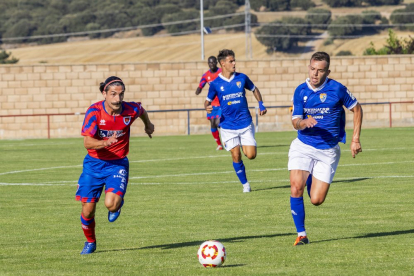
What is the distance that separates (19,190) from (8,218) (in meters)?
4.23

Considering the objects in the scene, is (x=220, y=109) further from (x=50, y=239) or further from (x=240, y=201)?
(x=50, y=239)

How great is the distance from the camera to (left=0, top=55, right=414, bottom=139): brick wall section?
39500 millimetres

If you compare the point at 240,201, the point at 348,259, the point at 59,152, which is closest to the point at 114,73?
the point at 59,152

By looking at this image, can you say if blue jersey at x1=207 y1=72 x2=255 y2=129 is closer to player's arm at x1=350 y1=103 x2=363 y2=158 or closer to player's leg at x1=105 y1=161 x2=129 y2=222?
player's arm at x1=350 y1=103 x2=363 y2=158

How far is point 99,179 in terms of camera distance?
10148 mm

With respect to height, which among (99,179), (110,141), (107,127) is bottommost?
(99,179)

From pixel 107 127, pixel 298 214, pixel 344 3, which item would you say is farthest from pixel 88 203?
pixel 344 3

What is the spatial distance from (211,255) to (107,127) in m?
2.29

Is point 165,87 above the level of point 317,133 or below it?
below

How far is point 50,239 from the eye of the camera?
11188 mm

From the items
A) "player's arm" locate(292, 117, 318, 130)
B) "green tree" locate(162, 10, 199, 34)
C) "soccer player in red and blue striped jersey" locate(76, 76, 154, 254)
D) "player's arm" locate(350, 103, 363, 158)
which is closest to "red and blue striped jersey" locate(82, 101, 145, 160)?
"soccer player in red and blue striped jersey" locate(76, 76, 154, 254)

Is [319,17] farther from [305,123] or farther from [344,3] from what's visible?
[305,123]

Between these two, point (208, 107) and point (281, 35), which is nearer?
point (208, 107)

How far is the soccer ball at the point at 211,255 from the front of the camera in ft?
28.3
